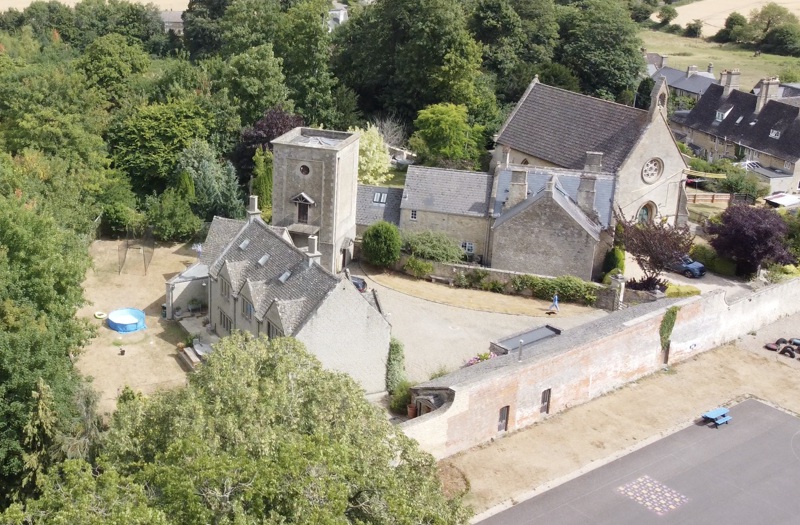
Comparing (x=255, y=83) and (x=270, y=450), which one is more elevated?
(x=255, y=83)

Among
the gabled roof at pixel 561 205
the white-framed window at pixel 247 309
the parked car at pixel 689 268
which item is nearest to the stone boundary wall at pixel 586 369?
the parked car at pixel 689 268

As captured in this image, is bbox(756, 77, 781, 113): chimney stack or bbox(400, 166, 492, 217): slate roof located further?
bbox(756, 77, 781, 113): chimney stack

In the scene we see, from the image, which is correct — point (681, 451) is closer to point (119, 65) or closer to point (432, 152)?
point (432, 152)

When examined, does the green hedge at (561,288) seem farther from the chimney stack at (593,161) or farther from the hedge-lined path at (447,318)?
the chimney stack at (593,161)

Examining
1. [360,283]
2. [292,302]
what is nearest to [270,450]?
[292,302]

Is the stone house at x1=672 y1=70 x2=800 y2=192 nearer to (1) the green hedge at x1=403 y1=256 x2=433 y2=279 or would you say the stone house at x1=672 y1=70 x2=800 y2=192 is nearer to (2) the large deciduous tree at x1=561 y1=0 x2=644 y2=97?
(2) the large deciduous tree at x1=561 y1=0 x2=644 y2=97

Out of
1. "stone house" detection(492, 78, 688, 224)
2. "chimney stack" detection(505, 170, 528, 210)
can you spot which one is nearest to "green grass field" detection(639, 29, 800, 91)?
"stone house" detection(492, 78, 688, 224)

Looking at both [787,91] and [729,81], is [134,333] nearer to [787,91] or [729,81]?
[729,81]
